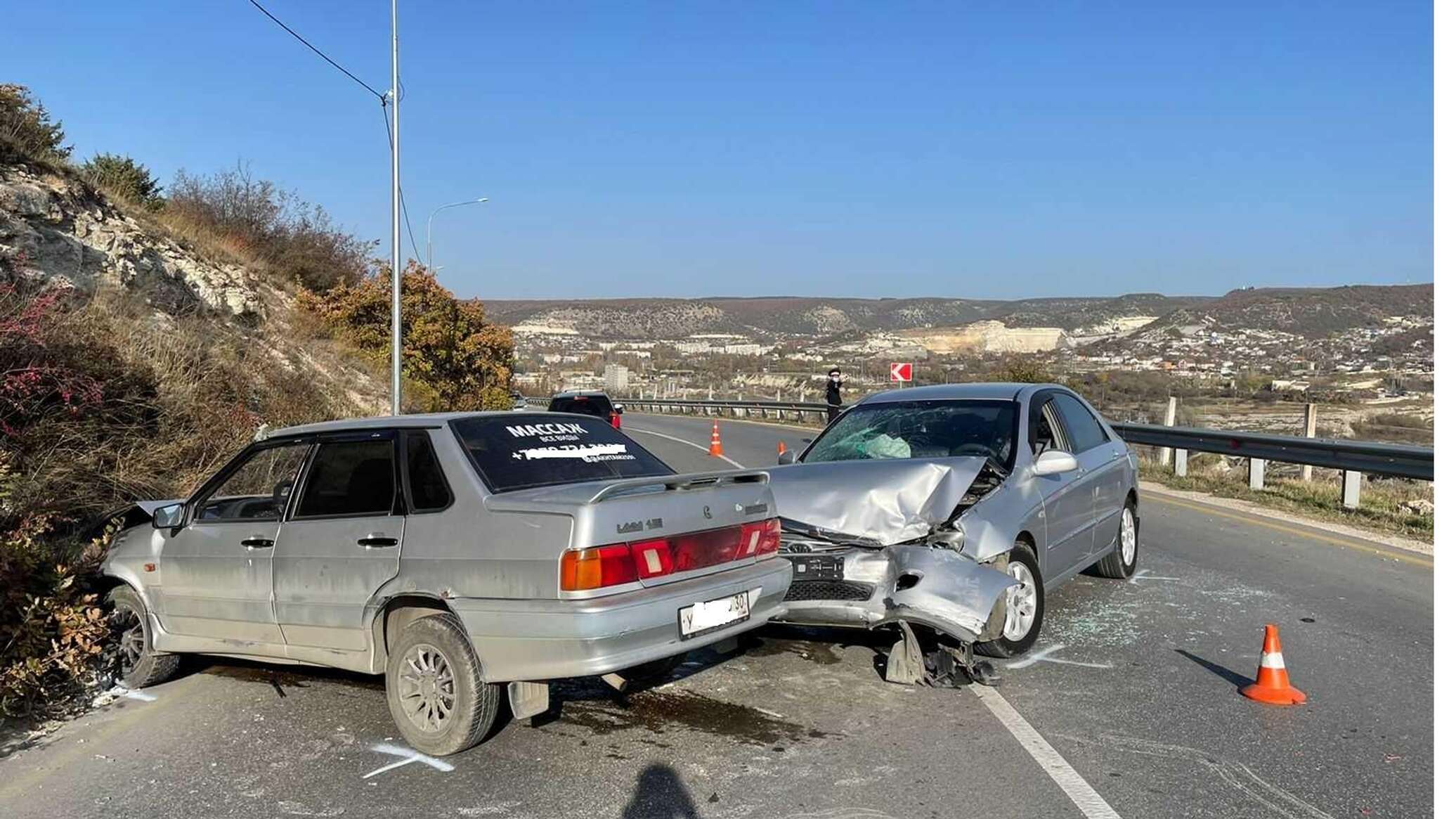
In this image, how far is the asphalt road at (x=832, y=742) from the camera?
437cm

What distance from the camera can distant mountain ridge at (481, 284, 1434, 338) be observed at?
59.8m

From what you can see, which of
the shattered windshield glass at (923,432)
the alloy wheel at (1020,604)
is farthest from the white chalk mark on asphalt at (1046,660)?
the shattered windshield glass at (923,432)

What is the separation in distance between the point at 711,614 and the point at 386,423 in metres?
2.05

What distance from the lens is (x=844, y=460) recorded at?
293 inches

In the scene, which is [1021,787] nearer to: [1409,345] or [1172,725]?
[1172,725]

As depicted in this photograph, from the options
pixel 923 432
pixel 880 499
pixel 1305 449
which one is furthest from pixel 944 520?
pixel 1305 449

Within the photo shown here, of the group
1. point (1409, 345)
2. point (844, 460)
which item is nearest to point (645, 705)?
point (844, 460)

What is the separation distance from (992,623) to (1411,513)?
1049cm

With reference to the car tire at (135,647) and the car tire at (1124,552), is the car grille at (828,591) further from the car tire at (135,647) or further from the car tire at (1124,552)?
the car tire at (135,647)

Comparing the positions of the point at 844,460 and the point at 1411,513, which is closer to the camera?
the point at 844,460

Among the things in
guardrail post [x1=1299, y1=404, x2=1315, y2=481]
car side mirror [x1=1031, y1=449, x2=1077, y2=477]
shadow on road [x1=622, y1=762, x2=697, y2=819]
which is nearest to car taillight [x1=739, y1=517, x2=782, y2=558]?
shadow on road [x1=622, y1=762, x2=697, y2=819]

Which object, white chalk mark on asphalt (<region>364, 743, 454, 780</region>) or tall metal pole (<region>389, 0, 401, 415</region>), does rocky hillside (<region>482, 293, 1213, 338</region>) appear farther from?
white chalk mark on asphalt (<region>364, 743, 454, 780</region>)

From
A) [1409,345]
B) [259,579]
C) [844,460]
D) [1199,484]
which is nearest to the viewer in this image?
[259,579]

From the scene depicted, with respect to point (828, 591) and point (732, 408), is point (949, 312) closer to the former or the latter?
point (732, 408)
